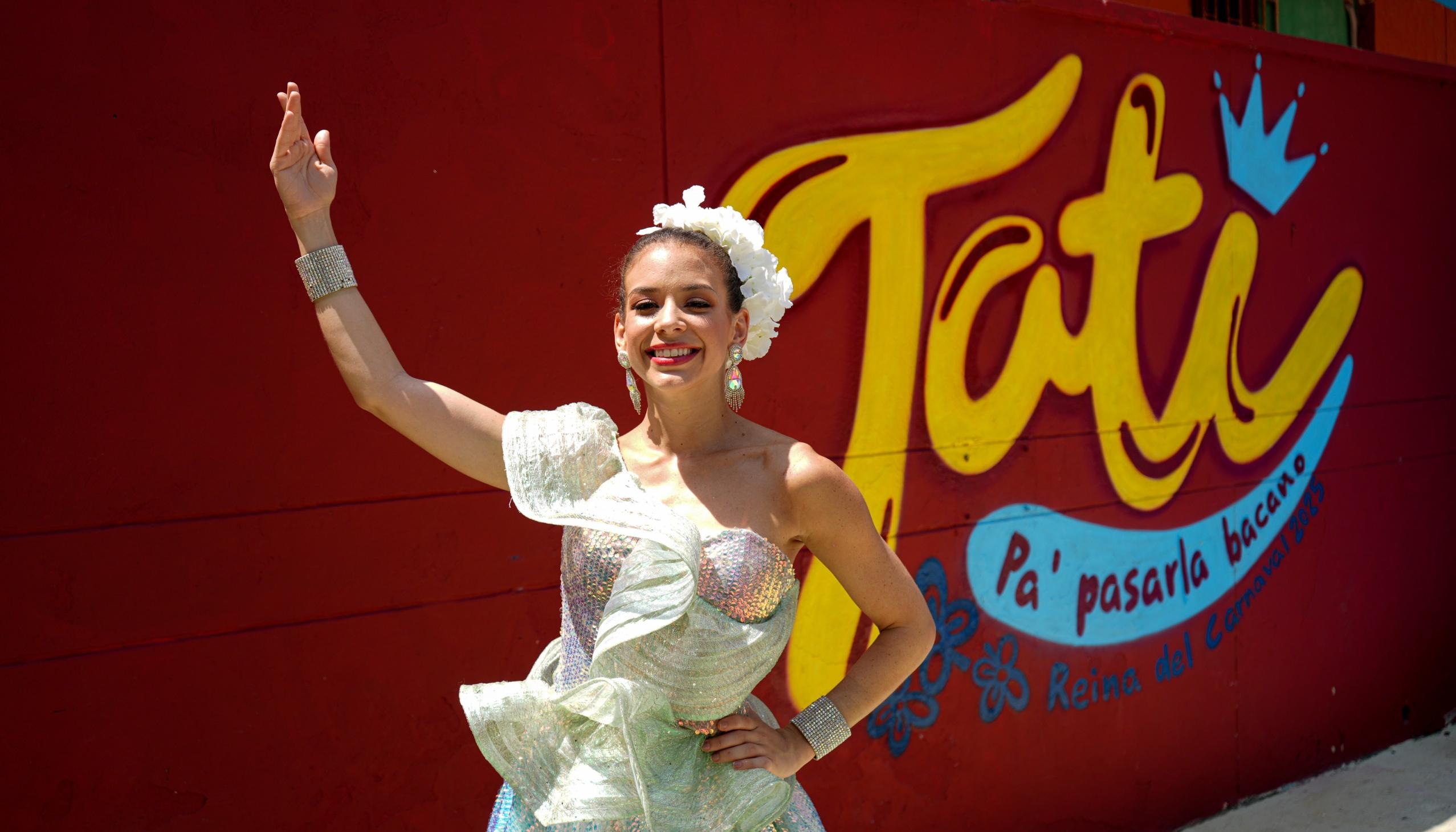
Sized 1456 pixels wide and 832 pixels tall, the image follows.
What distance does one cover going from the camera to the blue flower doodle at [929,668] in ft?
13.6

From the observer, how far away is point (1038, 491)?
4.53 m

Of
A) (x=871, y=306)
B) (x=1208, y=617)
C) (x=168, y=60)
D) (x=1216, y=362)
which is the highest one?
(x=168, y=60)

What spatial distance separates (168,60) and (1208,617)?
13.8 ft

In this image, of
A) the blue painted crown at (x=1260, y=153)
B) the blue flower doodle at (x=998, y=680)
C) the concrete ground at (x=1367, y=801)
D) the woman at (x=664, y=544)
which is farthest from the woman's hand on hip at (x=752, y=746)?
the blue painted crown at (x=1260, y=153)

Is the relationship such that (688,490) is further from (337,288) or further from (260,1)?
(260,1)

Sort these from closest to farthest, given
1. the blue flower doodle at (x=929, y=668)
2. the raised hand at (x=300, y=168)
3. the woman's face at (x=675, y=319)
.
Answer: the raised hand at (x=300, y=168)
the woman's face at (x=675, y=319)
the blue flower doodle at (x=929, y=668)

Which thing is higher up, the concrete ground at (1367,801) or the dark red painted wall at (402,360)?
the dark red painted wall at (402,360)

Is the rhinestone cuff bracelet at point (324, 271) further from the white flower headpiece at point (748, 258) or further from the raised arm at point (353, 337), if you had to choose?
the white flower headpiece at point (748, 258)

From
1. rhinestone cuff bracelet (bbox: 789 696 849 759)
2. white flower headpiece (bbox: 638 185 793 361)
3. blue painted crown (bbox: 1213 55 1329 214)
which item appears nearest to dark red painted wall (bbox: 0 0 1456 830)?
blue painted crown (bbox: 1213 55 1329 214)

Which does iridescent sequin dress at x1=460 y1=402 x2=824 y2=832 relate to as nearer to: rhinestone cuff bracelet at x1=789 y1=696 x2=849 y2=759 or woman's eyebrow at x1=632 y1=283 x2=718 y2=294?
rhinestone cuff bracelet at x1=789 y1=696 x2=849 y2=759


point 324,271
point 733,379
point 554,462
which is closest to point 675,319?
point 733,379

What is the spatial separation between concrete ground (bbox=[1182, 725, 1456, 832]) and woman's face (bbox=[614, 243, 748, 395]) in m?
3.75

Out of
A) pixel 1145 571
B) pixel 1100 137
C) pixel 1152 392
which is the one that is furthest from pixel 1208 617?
pixel 1100 137

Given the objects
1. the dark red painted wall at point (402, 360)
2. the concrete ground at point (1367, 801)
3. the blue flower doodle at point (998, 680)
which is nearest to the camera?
the dark red painted wall at point (402, 360)
